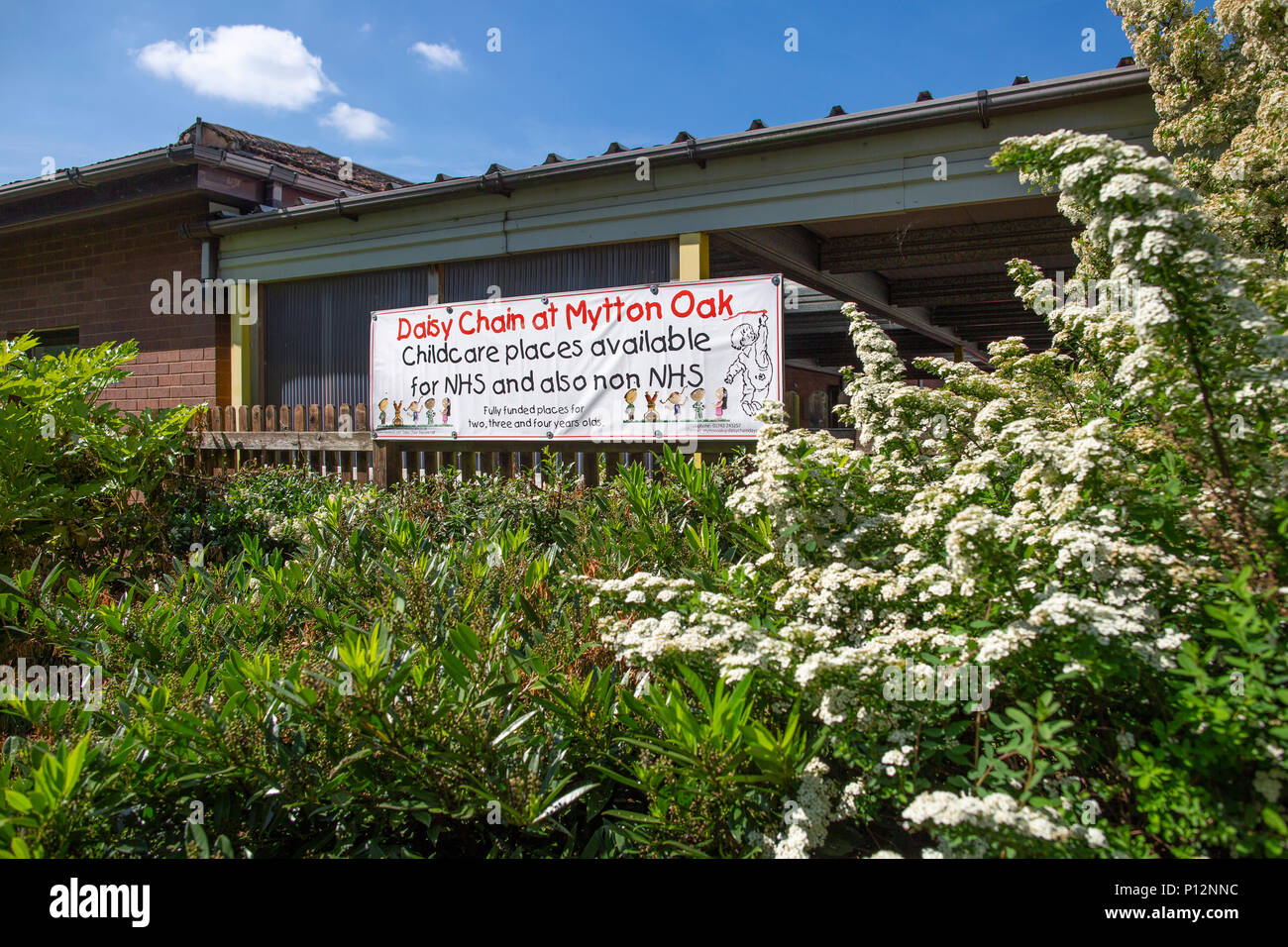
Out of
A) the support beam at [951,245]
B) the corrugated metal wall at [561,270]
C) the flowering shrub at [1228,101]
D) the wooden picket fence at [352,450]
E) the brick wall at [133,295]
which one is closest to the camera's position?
the flowering shrub at [1228,101]

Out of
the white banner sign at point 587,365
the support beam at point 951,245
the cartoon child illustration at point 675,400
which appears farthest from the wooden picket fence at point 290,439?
the support beam at point 951,245

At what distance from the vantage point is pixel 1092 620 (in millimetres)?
1625

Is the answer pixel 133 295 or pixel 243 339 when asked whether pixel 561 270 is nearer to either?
pixel 243 339

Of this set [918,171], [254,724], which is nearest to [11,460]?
[254,724]

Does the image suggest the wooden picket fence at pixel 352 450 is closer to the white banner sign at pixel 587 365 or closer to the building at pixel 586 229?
the white banner sign at pixel 587 365

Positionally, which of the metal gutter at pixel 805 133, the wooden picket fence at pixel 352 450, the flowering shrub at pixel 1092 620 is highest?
the metal gutter at pixel 805 133

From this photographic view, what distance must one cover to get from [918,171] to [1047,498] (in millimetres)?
5023

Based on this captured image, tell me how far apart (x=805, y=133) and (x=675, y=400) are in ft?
7.83

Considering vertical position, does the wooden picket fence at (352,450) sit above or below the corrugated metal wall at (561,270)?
below

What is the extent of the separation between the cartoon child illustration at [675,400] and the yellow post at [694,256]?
63.4 inches

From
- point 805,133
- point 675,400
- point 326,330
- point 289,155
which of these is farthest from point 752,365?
point 289,155

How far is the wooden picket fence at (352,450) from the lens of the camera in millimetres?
6375

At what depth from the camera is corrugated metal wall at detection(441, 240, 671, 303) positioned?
24.4 ft
